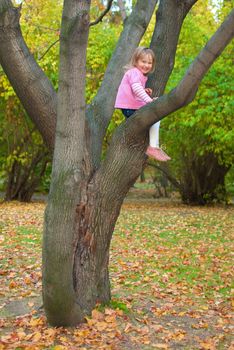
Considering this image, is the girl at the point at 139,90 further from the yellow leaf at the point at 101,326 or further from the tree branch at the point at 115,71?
the yellow leaf at the point at 101,326

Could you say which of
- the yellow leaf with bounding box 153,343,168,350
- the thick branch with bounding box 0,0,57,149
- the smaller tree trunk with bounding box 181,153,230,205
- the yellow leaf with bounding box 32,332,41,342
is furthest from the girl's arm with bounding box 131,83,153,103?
the smaller tree trunk with bounding box 181,153,230,205

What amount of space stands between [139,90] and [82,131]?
772 millimetres

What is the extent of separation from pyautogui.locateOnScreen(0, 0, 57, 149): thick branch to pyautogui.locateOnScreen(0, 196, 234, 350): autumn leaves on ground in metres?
1.97

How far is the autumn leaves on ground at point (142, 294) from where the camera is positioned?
5.34 m

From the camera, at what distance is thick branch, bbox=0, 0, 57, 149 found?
5.18 m

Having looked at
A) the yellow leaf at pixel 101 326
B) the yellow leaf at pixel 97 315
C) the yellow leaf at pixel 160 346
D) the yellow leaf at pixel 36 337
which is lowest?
the yellow leaf at pixel 36 337

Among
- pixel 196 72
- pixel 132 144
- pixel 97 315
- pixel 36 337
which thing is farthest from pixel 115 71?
pixel 36 337

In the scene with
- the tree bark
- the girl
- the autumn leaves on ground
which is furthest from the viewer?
the girl

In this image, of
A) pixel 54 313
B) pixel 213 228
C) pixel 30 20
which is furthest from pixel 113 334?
pixel 30 20

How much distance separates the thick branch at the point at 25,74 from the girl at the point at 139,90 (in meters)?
0.74

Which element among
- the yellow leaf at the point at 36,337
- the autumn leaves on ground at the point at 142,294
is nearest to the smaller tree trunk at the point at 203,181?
the autumn leaves on ground at the point at 142,294

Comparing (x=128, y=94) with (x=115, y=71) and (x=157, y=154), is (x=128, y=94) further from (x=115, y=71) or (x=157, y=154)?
(x=157, y=154)

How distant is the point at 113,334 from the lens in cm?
539

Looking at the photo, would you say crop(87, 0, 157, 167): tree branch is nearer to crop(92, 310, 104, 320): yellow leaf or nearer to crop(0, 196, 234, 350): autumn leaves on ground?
crop(92, 310, 104, 320): yellow leaf
